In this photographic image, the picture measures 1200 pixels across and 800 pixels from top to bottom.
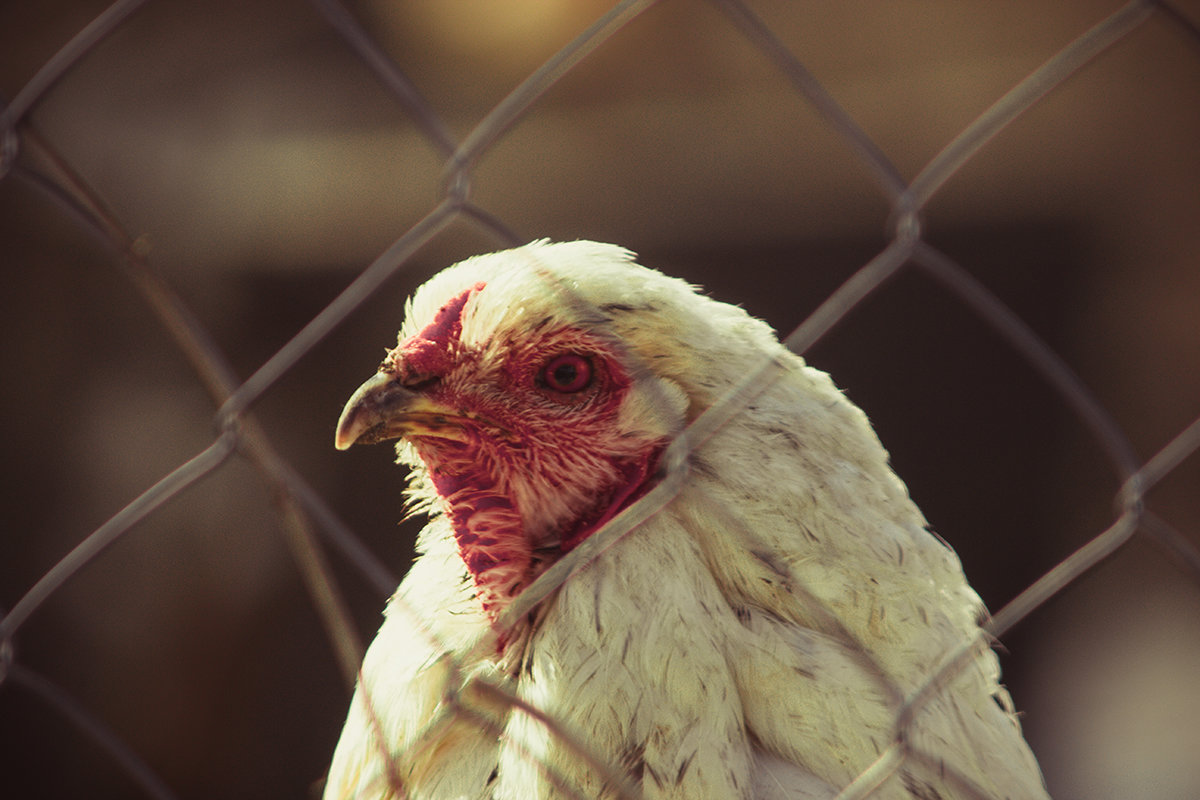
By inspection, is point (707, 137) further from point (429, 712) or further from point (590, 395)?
point (429, 712)

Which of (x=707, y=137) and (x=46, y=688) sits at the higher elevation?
(x=707, y=137)

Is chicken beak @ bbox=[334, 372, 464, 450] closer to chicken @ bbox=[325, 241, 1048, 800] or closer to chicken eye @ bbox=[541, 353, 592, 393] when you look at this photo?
chicken @ bbox=[325, 241, 1048, 800]

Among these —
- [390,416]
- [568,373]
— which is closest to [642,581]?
[568,373]

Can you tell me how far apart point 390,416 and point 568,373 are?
0.25 meters

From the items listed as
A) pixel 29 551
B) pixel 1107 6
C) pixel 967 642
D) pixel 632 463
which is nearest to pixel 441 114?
pixel 29 551

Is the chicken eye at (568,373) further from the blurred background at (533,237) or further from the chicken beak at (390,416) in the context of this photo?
the blurred background at (533,237)

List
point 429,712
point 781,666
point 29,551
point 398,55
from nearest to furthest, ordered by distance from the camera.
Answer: point 781,666
point 429,712
point 29,551
point 398,55

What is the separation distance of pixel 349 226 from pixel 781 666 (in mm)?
3010

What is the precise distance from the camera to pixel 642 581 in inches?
48.3

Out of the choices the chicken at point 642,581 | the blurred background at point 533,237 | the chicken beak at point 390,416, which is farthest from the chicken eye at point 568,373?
the blurred background at point 533,237

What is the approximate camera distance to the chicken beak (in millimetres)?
1349

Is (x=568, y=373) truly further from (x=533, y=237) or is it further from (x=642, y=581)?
(x=533, y=237)

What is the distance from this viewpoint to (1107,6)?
142 inches

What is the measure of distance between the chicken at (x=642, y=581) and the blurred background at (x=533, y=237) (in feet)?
7.50
